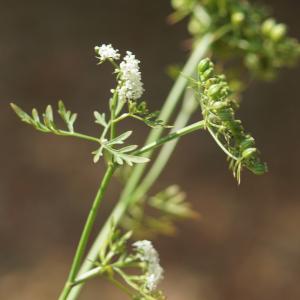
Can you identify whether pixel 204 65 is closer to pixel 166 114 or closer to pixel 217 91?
pixel 217 91


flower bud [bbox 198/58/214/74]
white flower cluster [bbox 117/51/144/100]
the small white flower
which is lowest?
flower bud [bbox 198/58/214/74]

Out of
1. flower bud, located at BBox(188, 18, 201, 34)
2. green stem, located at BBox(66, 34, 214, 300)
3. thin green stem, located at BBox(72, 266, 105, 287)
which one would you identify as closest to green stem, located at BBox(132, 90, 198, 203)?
green stem, located at BBox(66, 34, 214, 300)

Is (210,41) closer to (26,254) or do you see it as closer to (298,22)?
(26,254)

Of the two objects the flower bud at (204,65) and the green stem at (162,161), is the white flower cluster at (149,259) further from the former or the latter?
the green stem at (162,161)

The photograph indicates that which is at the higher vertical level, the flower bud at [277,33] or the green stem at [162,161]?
the flower bud at [277,33]

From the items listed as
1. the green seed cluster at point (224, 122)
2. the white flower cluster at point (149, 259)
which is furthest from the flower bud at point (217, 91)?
the white flower cluster at point (149, 259)

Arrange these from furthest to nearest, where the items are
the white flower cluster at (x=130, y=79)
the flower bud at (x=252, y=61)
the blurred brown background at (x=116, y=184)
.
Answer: the blurred brown background at (x=116, y=184), the flower bud at (x=252, y=61), the white flower cluster at (x=130, y=79)

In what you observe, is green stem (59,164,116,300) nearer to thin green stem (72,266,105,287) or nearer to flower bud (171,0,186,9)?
thin green stem (72,266,105,287)
